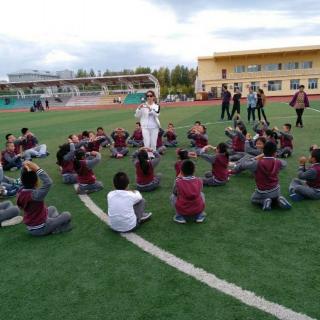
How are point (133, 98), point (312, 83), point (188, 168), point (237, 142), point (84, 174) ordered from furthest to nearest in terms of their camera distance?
1. point (133, 98)
2. point (312, 83)
3. point (237, 142)
4. point (84, 174)
5. point (188, 168)

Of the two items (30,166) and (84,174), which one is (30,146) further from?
(30,166)

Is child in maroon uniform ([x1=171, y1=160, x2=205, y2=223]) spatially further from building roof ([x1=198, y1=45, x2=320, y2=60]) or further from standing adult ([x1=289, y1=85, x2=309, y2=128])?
building roof ([x1=198, y1=45, x2=320, y2=60])

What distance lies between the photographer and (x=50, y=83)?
216ft

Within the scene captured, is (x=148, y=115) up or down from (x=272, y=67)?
down

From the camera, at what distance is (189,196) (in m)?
5.68

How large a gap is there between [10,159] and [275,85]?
2190 inches

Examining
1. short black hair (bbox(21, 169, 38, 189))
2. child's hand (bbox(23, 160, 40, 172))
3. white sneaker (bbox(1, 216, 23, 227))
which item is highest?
child's hand (bbox(23, 160, 40, 172))

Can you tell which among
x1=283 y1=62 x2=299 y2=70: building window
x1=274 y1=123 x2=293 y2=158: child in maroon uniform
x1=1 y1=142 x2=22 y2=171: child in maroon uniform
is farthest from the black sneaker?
x1=283 y1=62 x2=299 y2=70: building window

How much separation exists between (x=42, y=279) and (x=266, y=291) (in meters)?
2.66

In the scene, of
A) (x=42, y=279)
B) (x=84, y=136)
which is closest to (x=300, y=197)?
(x=42, y=279)

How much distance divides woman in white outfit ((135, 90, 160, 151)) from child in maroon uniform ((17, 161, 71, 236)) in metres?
5.09

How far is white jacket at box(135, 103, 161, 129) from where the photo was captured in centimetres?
1031

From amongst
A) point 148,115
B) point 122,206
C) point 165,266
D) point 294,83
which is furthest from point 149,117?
point 294,83

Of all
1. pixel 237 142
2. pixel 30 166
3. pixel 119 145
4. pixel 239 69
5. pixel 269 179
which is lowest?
pixel 119 145
